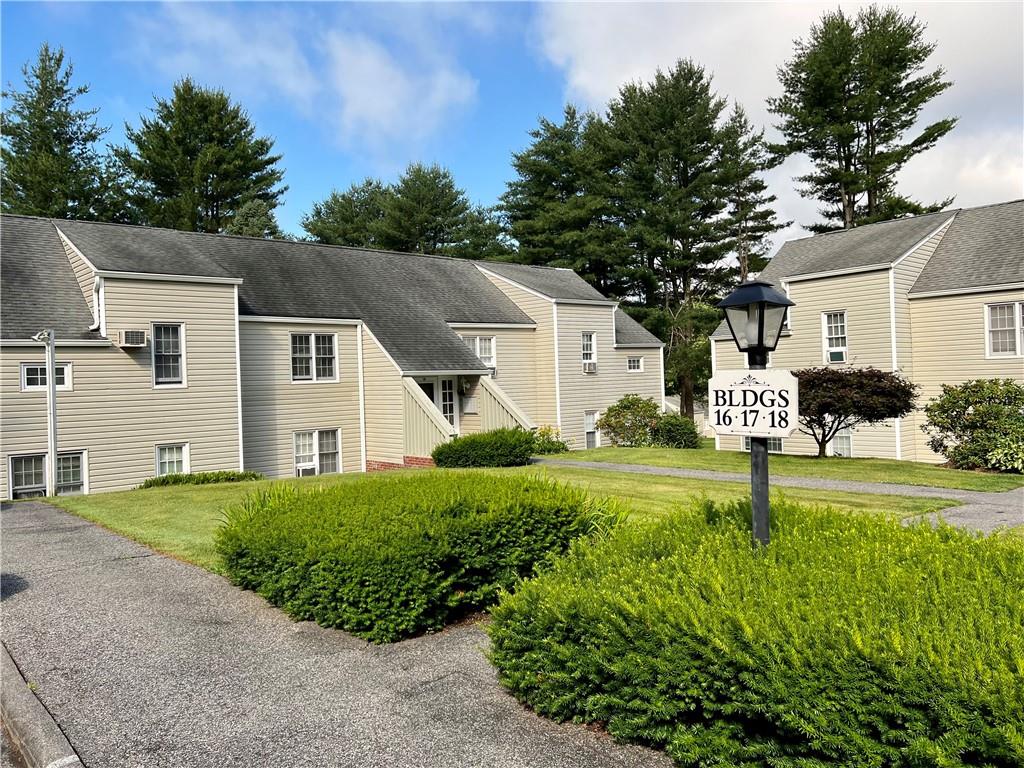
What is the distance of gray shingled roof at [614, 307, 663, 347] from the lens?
31.9 meters

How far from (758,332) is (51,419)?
1719 centimetres

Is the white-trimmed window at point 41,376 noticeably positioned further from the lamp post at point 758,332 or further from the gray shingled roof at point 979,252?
the gray shingled roof at point 979,252

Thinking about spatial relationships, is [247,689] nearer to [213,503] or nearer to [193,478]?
[213,503]

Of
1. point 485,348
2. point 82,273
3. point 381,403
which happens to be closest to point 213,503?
point 381,403

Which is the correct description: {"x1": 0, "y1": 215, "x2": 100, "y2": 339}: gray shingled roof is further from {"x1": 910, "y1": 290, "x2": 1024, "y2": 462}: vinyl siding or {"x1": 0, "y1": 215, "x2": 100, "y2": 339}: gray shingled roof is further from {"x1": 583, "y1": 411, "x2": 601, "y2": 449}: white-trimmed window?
{"x1": 910, "y1": 290, "x2": 1024, "y2": 462}: vinyl siding

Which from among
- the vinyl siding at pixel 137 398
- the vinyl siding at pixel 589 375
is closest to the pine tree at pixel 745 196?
the vinyl siding at pixel 589 375

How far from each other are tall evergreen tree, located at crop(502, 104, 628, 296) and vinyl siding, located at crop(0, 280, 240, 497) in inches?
1133

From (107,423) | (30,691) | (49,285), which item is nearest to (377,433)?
(107,423)

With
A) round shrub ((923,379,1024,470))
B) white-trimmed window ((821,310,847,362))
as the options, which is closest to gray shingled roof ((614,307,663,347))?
white-trimmed window ((821,310,847,362))

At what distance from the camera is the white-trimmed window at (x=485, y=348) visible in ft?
89.0

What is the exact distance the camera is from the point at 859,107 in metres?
39.8

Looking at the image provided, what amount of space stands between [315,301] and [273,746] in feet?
65.7

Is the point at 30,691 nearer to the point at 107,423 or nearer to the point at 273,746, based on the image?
the point at 273,746

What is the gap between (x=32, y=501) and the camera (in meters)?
14.8
